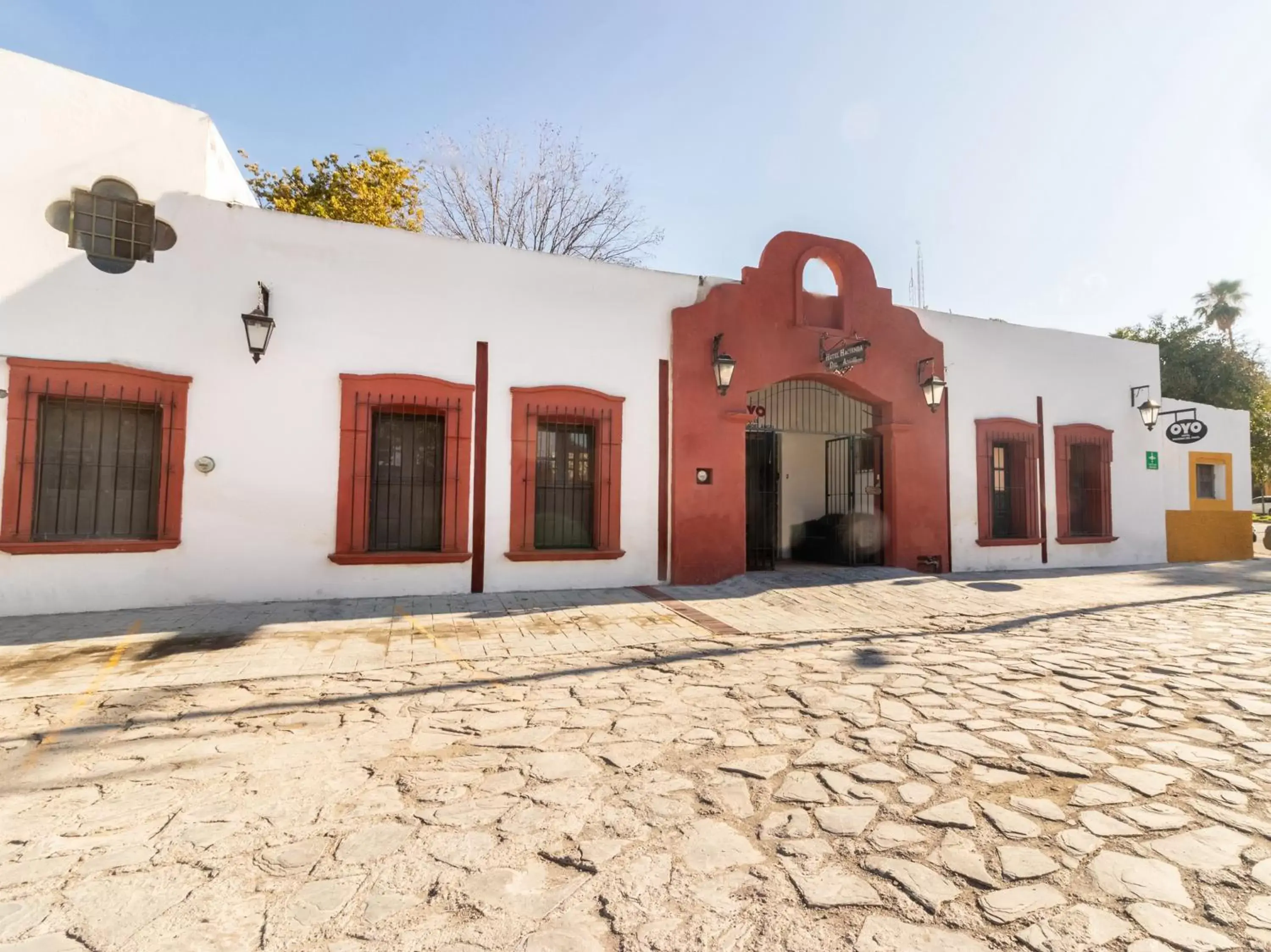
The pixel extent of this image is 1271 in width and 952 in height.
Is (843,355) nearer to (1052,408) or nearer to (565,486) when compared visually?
(565,486)

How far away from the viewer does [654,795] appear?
2.63 meters

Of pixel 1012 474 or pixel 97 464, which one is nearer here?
pixel 97 464

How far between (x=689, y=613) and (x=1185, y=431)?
38.0 ft

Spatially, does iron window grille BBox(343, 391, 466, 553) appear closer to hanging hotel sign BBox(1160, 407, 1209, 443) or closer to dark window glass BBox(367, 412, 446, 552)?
dark window glass BBox(367, 412, 446, 552)

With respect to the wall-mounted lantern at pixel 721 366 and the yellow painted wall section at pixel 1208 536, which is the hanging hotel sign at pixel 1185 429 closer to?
the yellow painted wall section at pixel 1208 536

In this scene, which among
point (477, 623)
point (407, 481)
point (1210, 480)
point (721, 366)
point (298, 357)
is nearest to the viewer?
point (477, 623)

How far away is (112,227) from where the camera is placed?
259 inches

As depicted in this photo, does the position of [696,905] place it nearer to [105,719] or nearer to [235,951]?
[235,951]

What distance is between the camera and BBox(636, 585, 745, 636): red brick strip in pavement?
596cm

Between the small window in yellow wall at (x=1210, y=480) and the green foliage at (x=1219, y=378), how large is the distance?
25.0 feet

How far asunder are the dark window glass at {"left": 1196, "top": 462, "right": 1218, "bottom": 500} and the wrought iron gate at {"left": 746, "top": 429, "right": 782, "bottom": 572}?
10070mm

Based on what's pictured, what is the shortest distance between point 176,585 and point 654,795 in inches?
251

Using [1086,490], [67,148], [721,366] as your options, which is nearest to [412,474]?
[721,366]

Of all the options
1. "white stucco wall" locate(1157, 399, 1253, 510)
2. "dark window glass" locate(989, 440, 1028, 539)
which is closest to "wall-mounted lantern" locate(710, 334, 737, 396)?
"dark window glass" locate(989, 440, 1028, 539)
